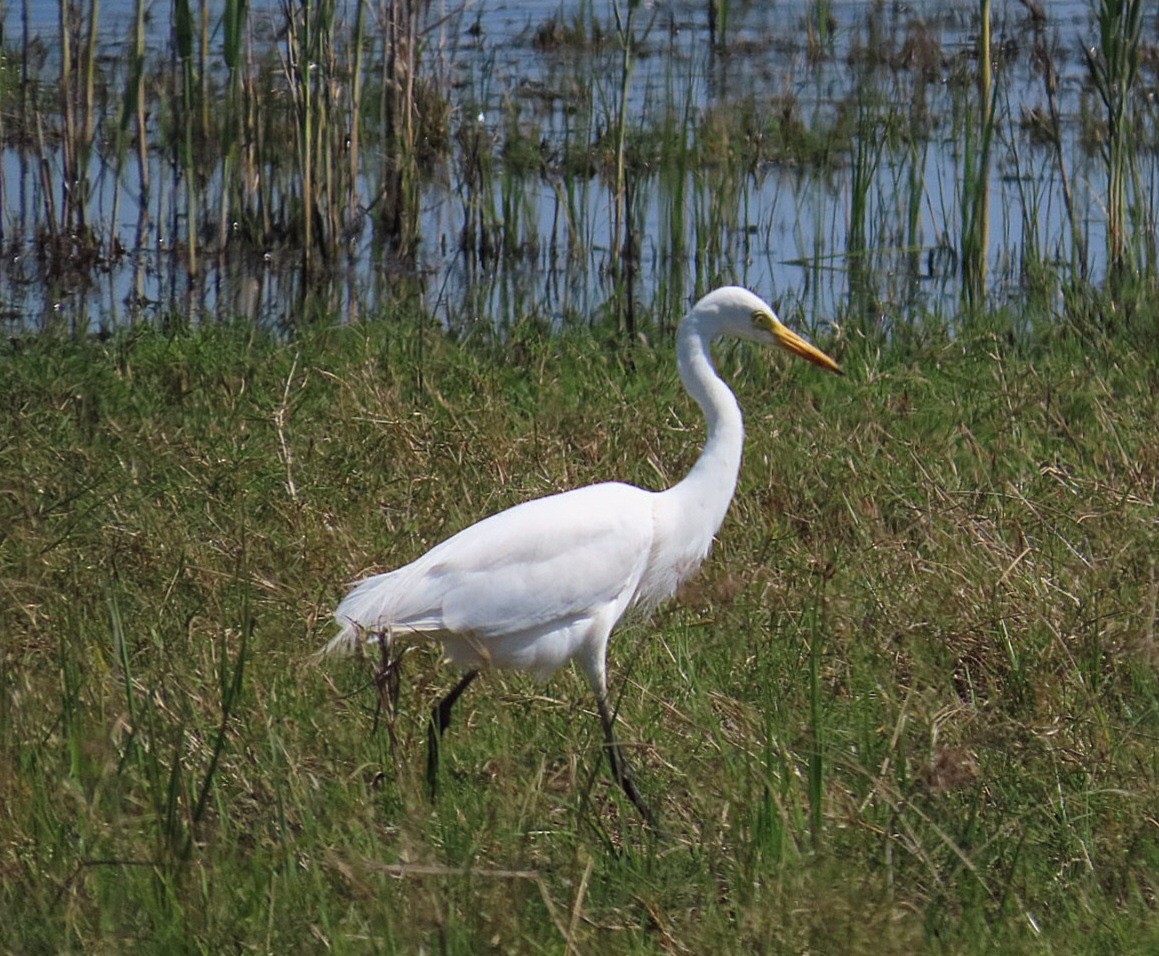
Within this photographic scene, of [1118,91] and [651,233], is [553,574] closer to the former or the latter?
[1118,91]

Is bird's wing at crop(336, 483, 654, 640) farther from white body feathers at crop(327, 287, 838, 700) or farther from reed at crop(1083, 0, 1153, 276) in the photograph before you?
reed at crop(1083, 0, 1153, 276)

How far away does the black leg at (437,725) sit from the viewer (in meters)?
2.91

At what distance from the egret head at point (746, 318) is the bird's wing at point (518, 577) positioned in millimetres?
498

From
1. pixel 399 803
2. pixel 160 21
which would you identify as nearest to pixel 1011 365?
pixel 399 803

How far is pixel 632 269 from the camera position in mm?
6793

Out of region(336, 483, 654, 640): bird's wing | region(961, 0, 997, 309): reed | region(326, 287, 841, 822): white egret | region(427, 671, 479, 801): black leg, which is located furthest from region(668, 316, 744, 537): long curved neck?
region(961, 0, 997, 309): reed

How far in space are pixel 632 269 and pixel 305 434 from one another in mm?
2242

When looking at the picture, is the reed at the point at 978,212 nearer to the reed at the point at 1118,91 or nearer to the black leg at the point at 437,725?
the reed at the point at 1118,91

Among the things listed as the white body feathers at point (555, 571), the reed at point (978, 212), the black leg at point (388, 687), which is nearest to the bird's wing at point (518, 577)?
the white body feathers at point (555, 571)

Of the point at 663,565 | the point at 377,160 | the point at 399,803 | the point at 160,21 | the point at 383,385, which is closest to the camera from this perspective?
the point at 399,803

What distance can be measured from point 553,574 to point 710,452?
419mm

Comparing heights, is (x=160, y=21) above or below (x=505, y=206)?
above

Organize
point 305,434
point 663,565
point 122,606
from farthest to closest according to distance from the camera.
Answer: point 305,434
point 122,606
point 663,565

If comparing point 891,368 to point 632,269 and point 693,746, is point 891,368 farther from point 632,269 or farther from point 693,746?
point 693,746
